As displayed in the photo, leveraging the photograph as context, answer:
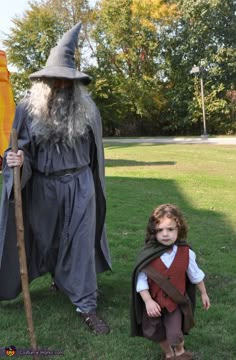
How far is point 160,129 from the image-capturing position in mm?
38094

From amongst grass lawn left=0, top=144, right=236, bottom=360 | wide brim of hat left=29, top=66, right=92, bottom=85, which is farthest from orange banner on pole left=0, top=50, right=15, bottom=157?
wide brim of hat left=29, top=66, right=92, bottom=85

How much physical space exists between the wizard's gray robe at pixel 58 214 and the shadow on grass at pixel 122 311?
0.86 feet

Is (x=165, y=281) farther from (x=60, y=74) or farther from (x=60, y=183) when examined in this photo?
(x=60, y=74)

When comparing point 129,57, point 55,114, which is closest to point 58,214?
point 55,114

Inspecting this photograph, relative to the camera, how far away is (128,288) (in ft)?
14.4

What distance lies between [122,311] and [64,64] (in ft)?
6.68

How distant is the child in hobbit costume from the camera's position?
2795 mm

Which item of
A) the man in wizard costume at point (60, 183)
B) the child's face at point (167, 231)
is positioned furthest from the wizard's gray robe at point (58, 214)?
the child's face at point (167, 231)

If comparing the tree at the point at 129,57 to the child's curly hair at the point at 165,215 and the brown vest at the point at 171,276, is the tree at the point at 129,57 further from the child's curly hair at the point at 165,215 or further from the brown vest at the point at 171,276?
the brown vest at the point at 171,276

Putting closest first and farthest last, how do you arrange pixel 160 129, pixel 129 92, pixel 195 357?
pixel 195 357 < pixel 129 92 < pixel 160 129

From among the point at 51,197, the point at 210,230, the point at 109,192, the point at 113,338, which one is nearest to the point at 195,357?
the point at 113,338

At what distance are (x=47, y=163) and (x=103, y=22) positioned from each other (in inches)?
1372

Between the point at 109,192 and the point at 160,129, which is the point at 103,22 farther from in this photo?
the point at 109,192

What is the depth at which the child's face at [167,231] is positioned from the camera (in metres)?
2.80
